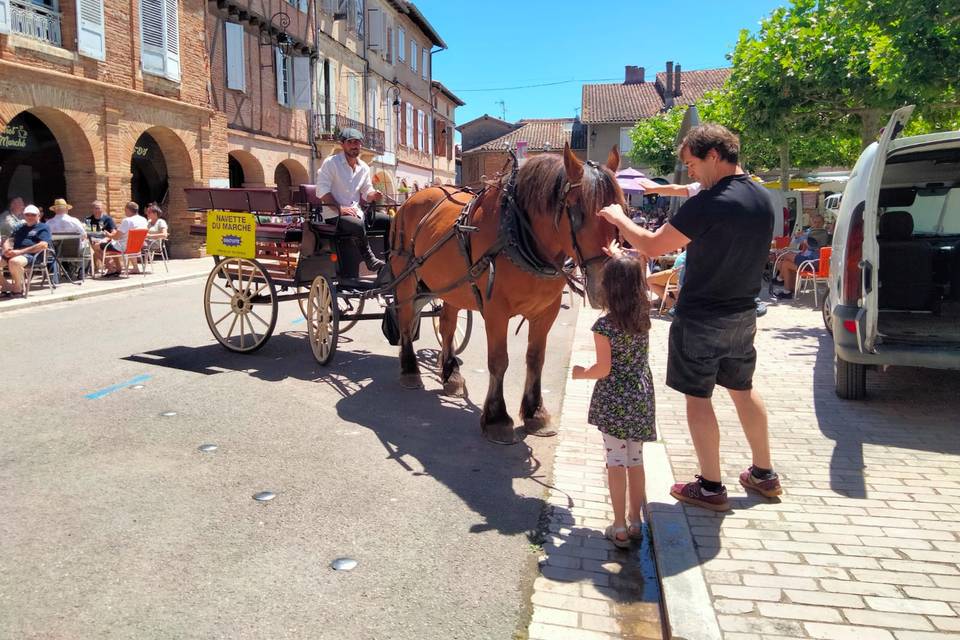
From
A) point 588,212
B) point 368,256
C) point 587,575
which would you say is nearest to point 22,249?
point 368,256

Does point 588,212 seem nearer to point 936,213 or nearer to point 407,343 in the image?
point 407,343

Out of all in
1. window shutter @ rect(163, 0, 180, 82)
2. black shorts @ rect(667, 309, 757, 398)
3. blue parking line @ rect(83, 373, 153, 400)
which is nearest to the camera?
black shorts @ rect(667, 309, 757, 398)

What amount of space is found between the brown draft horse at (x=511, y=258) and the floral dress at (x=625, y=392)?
0.40 metres

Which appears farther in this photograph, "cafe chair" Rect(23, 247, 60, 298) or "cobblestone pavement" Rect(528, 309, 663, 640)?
"cafe chair" Rect(23, 247, 60, 298)

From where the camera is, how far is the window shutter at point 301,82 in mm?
23469

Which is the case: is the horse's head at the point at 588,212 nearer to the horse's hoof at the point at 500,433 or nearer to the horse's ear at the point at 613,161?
the horse's ear at the point at 613,161

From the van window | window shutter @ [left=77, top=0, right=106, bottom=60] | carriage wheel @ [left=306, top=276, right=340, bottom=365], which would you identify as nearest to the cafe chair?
window shutter @ [left=77, top=0, right=106, bottom=60]

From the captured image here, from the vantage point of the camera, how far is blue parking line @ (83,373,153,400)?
5359 mm

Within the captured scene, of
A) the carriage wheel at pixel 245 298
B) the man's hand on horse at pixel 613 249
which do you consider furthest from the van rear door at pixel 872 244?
the carriage wheel at pixel 245 298

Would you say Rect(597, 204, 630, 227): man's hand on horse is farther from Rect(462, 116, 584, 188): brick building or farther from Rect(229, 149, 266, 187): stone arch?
Rect(462, 116, 584, 188): brick building

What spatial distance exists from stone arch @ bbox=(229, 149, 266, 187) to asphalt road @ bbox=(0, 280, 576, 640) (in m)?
16.9

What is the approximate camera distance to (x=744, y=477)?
12.5 feet

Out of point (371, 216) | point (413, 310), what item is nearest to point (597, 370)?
point (413, 310)

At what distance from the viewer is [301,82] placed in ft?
77.8
